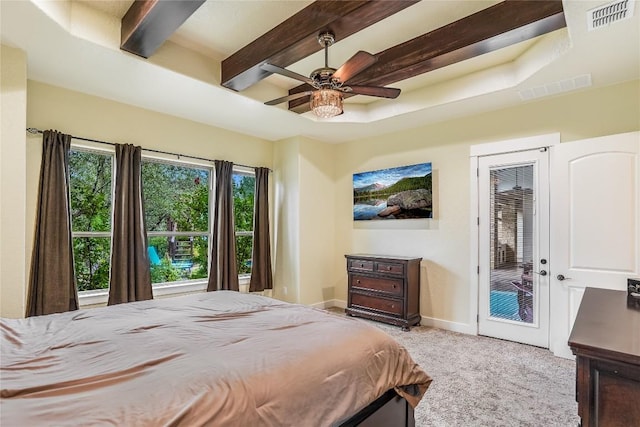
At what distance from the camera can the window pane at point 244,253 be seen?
5.09m

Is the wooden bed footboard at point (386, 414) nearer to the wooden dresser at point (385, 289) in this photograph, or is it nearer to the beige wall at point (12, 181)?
the wooden dresser at point (385, 289)

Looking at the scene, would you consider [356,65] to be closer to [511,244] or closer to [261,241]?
[511,244]

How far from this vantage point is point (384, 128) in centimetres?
482

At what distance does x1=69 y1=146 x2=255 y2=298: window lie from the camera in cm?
367

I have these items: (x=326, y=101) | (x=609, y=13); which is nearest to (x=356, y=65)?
(x=326, y=101)

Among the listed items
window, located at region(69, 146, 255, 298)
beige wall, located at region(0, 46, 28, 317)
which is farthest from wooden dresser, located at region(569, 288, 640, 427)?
window, located at region(69, 146, 255, 298)

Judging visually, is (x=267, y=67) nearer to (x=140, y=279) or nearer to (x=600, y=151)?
(x=140, y=279)

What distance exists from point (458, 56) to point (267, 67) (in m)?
1.64

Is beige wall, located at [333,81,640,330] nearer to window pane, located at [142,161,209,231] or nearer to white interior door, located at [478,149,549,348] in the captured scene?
white interior door, located at [478,149,549,348]

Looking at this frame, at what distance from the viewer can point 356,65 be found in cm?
238

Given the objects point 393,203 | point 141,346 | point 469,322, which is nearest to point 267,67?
point 141,346

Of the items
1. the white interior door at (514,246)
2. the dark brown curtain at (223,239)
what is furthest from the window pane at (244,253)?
the white interior door at (514,246)

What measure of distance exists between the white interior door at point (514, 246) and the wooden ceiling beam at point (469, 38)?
1626mm

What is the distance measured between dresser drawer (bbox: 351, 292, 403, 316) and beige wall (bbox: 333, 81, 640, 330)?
46cm
